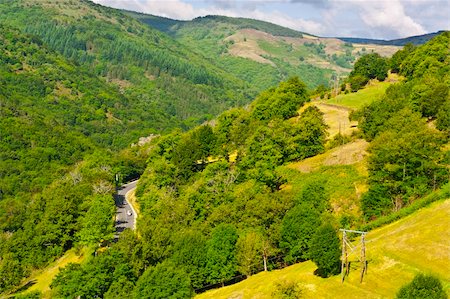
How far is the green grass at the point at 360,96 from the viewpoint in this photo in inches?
4793

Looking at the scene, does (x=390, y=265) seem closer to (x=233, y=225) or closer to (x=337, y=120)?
(x=233, y=225)

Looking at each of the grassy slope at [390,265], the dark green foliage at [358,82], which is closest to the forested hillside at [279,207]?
the grassy slope at [390,265]

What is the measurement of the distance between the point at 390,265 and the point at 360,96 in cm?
8701

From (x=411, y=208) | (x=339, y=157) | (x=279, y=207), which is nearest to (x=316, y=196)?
(x=279, y=207)

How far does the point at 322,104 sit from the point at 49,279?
279 ft

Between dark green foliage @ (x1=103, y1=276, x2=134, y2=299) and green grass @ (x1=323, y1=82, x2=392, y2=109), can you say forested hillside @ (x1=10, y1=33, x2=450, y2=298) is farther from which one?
green grass @ (x1=323, y1=82, x2=392, y2=109)

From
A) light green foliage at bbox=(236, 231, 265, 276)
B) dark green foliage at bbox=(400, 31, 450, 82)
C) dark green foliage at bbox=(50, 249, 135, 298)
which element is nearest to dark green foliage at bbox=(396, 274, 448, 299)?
light green foliage at bbox=(236, 231, 265, 276)

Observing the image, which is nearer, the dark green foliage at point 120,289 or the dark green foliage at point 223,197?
the dark green foliage at point 120,289

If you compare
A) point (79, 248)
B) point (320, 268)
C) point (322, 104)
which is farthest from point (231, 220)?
point (322, 104)

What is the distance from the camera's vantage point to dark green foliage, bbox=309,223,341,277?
158 feet

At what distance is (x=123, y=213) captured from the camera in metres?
109

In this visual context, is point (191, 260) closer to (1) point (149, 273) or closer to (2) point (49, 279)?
(1) point (149, 273)

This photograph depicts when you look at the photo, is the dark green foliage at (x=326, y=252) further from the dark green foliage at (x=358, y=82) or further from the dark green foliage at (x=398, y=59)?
the dark green foliage at (x=398, y=59)

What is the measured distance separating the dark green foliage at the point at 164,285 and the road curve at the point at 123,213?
125 feet
